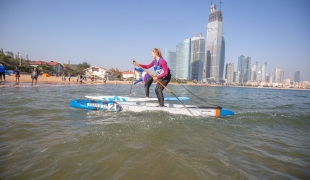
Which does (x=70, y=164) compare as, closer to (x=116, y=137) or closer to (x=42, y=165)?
(x=42, y=165)

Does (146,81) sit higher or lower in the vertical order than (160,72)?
lower

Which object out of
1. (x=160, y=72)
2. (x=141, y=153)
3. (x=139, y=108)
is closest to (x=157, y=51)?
(x=160, y=72)

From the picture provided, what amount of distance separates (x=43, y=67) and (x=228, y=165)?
71.6 m

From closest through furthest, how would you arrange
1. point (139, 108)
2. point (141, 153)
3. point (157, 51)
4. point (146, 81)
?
point (141, 153) < point (139, 108) < point (157, 51) < point (146, 81)

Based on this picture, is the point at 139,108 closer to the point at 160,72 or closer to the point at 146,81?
the point at 160,72

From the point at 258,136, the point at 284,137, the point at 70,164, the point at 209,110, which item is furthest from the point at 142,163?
the point at 209,110

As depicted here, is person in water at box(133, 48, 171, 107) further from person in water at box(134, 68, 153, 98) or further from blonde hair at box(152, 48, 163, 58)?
person in water at box(134, 68, 153, 98)

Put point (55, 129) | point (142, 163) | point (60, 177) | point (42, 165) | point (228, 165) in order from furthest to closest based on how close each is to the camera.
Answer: point (55, 129), point (228, 165), point (142, 163), point (42, 165), point (60, 177)

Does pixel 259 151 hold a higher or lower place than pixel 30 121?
lower

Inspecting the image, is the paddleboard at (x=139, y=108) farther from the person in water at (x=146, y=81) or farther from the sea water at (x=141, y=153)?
the sea water at (x=141, y=153)

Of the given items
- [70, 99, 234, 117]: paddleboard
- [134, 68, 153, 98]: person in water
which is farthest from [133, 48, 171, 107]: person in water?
[134, 68, 153, 98]: person in water

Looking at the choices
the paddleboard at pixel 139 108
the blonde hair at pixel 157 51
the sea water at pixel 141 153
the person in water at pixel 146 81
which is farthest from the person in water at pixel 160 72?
the sea water at pixel 141 153

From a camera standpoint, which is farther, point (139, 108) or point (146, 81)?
point (146, 81)

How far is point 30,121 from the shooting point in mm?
4484
